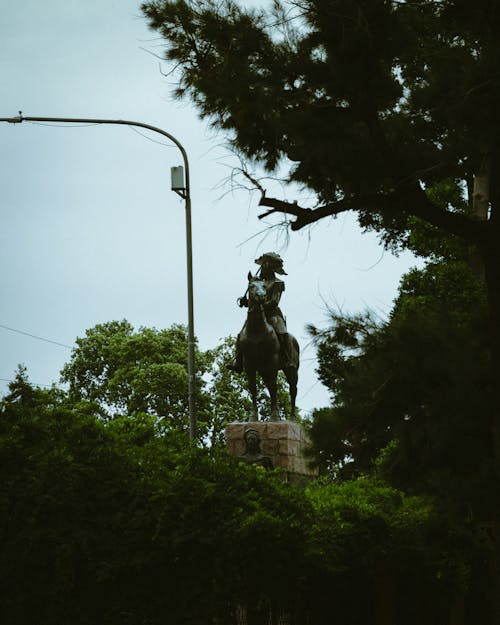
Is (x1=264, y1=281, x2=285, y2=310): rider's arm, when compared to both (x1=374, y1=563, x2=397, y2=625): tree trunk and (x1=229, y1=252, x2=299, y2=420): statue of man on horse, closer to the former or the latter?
(x1=229, y1=252, x2=299, y2=420): statue of man on horse

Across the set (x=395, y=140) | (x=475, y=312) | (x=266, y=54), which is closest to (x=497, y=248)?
(x=475, y=312)

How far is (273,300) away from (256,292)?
980mm

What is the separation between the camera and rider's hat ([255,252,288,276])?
53.3 feet

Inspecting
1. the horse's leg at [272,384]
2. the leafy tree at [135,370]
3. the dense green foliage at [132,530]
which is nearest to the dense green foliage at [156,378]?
the leafy tree at [135,370]

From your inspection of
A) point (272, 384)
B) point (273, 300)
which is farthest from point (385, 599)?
point (273, 300)

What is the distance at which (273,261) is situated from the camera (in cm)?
1628

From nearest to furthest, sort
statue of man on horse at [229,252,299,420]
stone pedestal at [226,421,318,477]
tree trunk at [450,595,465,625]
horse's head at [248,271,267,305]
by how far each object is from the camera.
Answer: tree trunk at [450,595,465,625] < horse's head at [248,271,267,305] < statue of man on horse at [229,252,299,420] < stone pedestal at [226,421,318,477]

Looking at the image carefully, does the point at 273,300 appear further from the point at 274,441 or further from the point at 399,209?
the point at 399,209

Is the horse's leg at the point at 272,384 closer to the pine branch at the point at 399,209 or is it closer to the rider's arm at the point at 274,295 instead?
the rider's arm at the point at 274,295

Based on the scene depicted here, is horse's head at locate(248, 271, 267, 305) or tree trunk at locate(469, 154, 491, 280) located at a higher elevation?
horse's head at locate(248, 271, 267, 305)

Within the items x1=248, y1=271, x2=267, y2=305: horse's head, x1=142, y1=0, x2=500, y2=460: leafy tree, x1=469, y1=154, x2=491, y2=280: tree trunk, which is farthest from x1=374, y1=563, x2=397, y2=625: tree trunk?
x1=248, y1=271, x2=267, y2=305: horse's head

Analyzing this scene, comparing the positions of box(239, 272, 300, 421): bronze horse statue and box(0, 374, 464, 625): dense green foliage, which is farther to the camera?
box(239, 272, 300, 421): bronze horse statue

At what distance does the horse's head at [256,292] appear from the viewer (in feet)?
51.0

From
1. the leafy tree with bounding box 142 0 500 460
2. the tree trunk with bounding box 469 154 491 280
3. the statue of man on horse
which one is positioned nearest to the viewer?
the leafy tree with bounding box 142 0 500 460
